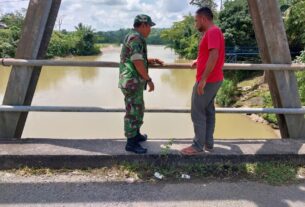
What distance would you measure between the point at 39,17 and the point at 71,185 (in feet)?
5.66

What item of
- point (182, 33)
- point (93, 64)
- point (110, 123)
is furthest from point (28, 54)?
point (182, 33)

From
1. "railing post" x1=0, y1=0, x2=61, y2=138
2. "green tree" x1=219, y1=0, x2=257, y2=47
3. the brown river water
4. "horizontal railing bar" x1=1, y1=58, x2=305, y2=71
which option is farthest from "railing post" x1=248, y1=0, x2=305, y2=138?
"green tree" x1=219, y1=0, x2=257, y2=47

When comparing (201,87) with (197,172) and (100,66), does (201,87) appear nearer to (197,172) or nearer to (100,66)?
(197,172)

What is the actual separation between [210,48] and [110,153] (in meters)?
1.36

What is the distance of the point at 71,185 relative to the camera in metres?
3.04

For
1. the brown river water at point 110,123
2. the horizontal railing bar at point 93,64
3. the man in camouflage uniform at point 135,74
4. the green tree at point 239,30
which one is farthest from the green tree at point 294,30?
the man in camouflage uniform at point 135,74

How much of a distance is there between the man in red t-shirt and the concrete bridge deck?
6.4 inches

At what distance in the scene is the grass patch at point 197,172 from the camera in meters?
3.24

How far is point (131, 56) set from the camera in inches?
128

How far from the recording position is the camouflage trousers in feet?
11.0

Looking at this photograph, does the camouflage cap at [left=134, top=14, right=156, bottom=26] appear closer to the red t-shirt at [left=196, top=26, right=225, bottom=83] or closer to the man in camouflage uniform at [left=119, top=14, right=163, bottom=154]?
the man in camouflage uniform at [left=119, top=14, right=163, bottom=154]

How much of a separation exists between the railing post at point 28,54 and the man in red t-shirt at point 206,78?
1.55 metres

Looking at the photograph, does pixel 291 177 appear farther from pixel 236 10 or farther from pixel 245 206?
pixel 236 10

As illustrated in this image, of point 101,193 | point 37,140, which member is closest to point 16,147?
point 37,140
